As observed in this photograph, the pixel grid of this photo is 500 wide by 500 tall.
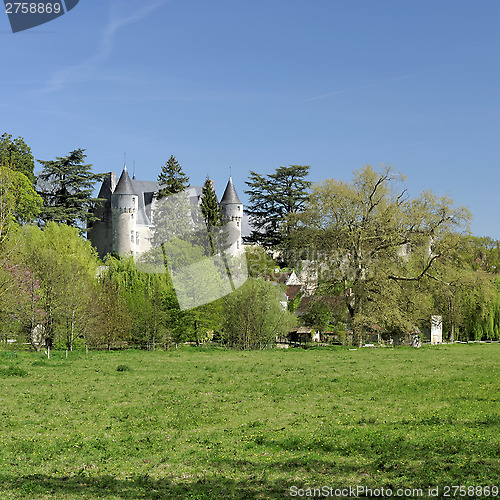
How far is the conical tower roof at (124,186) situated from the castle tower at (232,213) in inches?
632

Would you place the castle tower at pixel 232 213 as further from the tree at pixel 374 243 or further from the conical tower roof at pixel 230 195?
the tree at pixel 374 243

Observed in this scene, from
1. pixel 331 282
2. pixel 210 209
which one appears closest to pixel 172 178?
pixel 210 209

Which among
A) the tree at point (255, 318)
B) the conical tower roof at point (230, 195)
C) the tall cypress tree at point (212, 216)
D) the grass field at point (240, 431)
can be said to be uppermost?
the conical tower roof at point (230, 195)

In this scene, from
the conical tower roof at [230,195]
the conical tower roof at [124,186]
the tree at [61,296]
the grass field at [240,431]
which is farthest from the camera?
the conical tower roof at [230,195]

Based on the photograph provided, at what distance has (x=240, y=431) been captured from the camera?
488 inches

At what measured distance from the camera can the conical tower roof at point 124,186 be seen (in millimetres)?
100688

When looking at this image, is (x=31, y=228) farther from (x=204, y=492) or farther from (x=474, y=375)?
(x=204, y=492)

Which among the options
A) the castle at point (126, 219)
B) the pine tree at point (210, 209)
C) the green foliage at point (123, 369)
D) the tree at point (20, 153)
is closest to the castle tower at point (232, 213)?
the castle at point (126, 219)

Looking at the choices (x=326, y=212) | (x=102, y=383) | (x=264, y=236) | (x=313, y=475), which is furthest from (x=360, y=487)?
(x=264, y=236)

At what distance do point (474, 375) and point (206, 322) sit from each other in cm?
2413

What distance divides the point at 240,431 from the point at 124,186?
301ft

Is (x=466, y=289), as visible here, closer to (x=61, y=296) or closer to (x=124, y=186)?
(x=61, y=296)

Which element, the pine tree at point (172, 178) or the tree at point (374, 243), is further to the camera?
the pine tree at point (172, 178)

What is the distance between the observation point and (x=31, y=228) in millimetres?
50094
